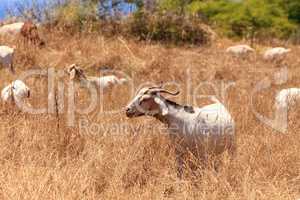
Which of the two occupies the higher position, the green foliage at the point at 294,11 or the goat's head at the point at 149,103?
the goat's head at the point at 149,103

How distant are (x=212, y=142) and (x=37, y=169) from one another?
4.33ft

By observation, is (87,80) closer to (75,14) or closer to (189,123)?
(189,123)

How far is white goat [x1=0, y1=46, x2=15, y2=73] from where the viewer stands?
9539 mm

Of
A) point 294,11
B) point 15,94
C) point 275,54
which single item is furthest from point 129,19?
point 294,11

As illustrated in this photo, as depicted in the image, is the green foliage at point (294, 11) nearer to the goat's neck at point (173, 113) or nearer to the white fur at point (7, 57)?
the white fur at point (7, 57)

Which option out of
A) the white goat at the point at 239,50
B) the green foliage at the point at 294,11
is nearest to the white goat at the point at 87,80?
the white goat at the point at 239,50

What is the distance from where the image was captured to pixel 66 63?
10.7 m

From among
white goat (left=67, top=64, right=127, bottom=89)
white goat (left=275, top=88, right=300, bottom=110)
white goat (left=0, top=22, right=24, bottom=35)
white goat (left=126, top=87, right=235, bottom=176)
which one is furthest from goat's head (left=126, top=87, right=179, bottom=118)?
white goat (left=0, top=22, right=24, bottom=35)

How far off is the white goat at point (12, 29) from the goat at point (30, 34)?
253 millimetres

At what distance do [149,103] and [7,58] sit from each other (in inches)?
240

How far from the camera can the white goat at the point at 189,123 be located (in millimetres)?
4133

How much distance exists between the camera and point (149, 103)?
415 centimetres

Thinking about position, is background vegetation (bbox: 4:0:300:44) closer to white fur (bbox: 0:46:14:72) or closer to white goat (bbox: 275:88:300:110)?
white fur (bbox: 0:46:14:72)

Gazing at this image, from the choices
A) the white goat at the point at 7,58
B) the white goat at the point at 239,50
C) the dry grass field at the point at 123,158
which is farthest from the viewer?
the white goat at the point at 239,50
